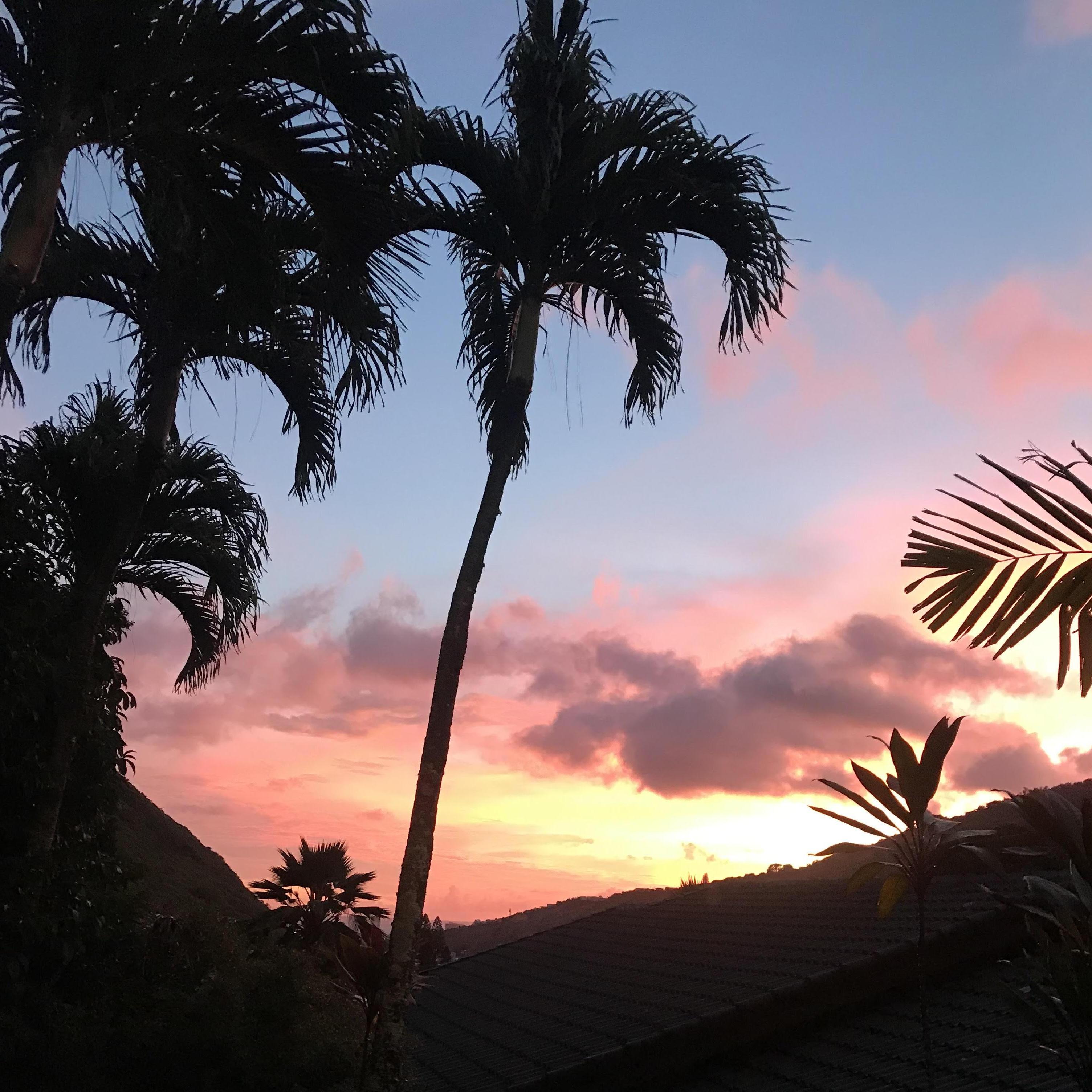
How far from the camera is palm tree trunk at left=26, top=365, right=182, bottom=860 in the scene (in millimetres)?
11023

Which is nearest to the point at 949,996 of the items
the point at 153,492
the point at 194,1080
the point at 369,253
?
the point at 194,1080

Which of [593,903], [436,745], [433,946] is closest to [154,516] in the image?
[436,745]

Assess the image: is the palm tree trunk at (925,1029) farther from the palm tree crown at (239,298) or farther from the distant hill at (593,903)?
the distant hill at (593,903)

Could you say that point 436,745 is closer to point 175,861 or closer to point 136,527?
point 136,527

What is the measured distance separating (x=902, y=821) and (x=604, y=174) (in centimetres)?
876

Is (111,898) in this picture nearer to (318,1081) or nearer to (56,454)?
(318,1081)

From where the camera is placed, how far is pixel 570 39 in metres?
12.7

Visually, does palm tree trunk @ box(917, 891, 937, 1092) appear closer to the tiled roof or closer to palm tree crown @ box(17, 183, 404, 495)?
the tiled roof

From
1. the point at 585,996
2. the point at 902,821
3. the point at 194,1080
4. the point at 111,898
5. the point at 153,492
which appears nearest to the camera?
the point at 902,821

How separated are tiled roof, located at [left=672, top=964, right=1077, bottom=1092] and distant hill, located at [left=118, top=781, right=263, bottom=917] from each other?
26.4 metres

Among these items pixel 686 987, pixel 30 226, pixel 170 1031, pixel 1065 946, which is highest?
pixel 30 226

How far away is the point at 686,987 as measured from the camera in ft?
31.5

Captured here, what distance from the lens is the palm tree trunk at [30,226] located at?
7031 millimetres

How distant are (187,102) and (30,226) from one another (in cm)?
173
